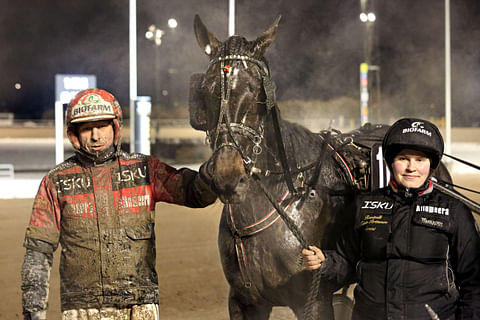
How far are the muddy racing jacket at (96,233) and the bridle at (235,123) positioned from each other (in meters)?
0.24

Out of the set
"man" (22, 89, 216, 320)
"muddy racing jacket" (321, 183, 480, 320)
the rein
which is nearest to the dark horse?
the rein

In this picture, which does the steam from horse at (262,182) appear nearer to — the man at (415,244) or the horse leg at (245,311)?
the horse leg at (245,311)

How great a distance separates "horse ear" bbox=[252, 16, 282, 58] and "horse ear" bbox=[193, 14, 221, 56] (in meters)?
0.26

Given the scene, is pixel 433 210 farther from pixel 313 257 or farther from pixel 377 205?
pixel 313 257

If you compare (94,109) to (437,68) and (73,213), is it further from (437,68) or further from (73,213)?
(437,68)

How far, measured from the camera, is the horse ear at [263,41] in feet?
9.89

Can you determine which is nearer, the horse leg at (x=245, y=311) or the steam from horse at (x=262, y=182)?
the steam from horse at (x=262, y=182)

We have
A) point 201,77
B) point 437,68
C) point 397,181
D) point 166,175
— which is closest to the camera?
point 397,181

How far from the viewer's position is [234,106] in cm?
280

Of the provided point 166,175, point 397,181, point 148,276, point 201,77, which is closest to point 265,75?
point 201,77

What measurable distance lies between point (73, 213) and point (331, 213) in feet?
4.92

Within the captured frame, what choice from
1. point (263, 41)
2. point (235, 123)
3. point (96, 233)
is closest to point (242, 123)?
point (235, 123)

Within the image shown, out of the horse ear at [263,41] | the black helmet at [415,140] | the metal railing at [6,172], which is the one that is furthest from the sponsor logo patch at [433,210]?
the metal railing at [6,172]

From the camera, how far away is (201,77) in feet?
9.87
